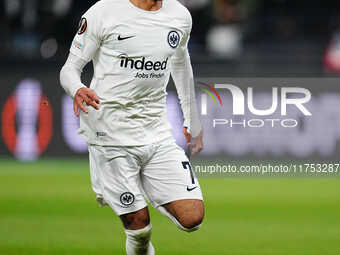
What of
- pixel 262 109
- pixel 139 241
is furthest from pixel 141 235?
pixel 262 109

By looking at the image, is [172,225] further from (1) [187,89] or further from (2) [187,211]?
(2) [187,211]

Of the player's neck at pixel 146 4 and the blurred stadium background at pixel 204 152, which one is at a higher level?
the player's neck at pixel 146 4

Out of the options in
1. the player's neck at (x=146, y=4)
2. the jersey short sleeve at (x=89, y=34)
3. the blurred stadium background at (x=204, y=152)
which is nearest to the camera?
the jersey short sleeve at (x=89, y=34)

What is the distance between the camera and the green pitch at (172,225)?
619 cm

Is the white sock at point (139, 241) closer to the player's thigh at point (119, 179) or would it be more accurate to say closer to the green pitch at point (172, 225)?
the player's thigh at point (119, 179)

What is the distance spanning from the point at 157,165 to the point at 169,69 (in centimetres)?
59

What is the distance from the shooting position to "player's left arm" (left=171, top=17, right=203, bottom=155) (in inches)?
191

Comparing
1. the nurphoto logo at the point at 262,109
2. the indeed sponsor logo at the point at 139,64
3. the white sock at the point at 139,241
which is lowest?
the nurphoto logo at the point at 262,109

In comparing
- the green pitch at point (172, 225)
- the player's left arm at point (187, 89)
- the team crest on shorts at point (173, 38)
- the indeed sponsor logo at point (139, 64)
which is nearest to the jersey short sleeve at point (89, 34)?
the indeed sponsor logo at point (139, 64)

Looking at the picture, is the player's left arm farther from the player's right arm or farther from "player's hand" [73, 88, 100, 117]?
"player's hand" [73, 88, 100, 117]

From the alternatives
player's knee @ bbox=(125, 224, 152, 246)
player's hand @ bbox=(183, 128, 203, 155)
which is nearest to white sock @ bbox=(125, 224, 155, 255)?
player's knee @ bbox=(125, 224, 152, 246)

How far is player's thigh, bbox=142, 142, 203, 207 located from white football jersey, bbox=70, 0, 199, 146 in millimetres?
119

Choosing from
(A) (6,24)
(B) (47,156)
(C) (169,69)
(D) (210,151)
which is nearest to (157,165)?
(C) (169,69)

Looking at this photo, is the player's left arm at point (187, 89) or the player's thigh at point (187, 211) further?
the player's left arm at point (187, 89)
